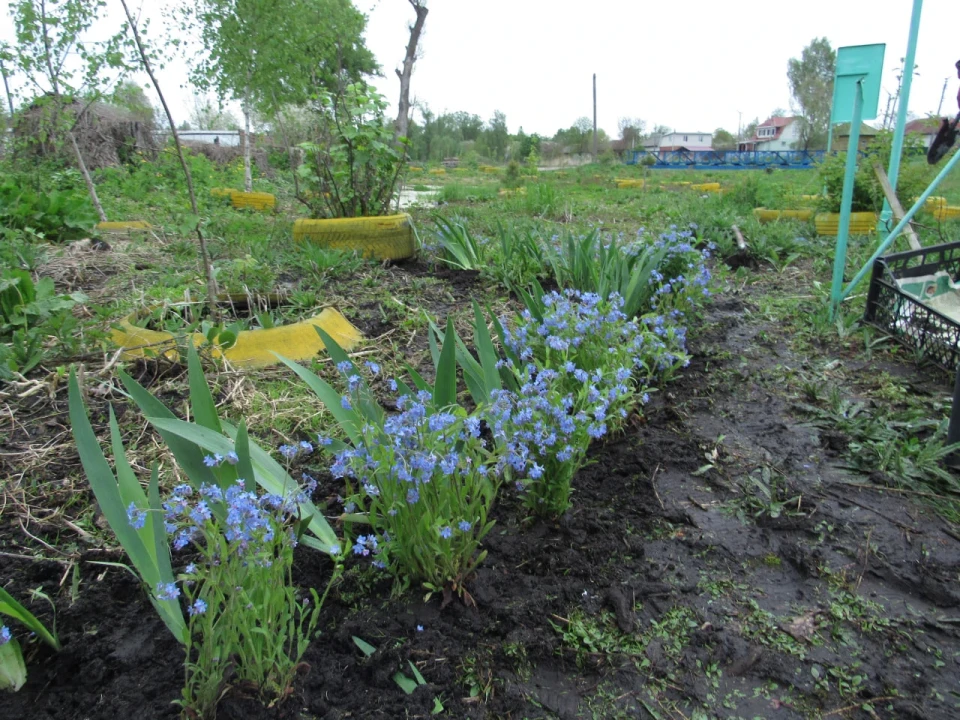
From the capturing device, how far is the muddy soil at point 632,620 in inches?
49.5

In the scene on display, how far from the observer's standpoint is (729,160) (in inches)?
1150

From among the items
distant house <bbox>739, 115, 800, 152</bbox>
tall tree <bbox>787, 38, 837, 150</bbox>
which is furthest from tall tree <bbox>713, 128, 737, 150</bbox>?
tall tree <bbox>787, 38, 837, 150</bbox>

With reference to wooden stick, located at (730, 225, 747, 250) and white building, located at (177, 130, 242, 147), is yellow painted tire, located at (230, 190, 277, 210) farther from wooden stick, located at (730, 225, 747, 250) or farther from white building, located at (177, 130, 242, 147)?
white building, located at (177, 130, 242, 147)

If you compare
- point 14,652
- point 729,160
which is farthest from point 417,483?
point 729,160

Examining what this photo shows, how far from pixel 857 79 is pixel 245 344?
3.35 metres

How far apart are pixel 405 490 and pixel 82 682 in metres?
0.74

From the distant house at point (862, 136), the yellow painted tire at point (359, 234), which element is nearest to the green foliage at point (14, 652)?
the yellow painted tire at point (359, 234)

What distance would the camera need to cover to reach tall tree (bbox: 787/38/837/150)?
32250 millimetres

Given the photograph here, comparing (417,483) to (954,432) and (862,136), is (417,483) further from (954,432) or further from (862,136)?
(862,136)

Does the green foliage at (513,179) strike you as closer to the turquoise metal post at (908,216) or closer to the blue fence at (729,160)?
the turquoise metal post at (908,216)

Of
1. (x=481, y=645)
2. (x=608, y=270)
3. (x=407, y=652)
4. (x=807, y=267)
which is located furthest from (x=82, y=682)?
(x=807, y=267)

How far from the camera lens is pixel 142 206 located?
7613 millimetres

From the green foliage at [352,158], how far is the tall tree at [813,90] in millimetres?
22052

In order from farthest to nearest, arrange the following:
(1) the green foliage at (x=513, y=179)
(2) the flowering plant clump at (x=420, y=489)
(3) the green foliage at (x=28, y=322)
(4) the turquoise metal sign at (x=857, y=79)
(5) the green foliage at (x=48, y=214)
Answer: (1) the green foliage at (x=513, y=179) < (5) the green foliage at (x=48, y=214) < (4) the turquoise metal sign at (x=857, y=79) < (3) the green foliage at (x=28, y=322) < (2) the flowering plant clump at (x=420, y=489)
